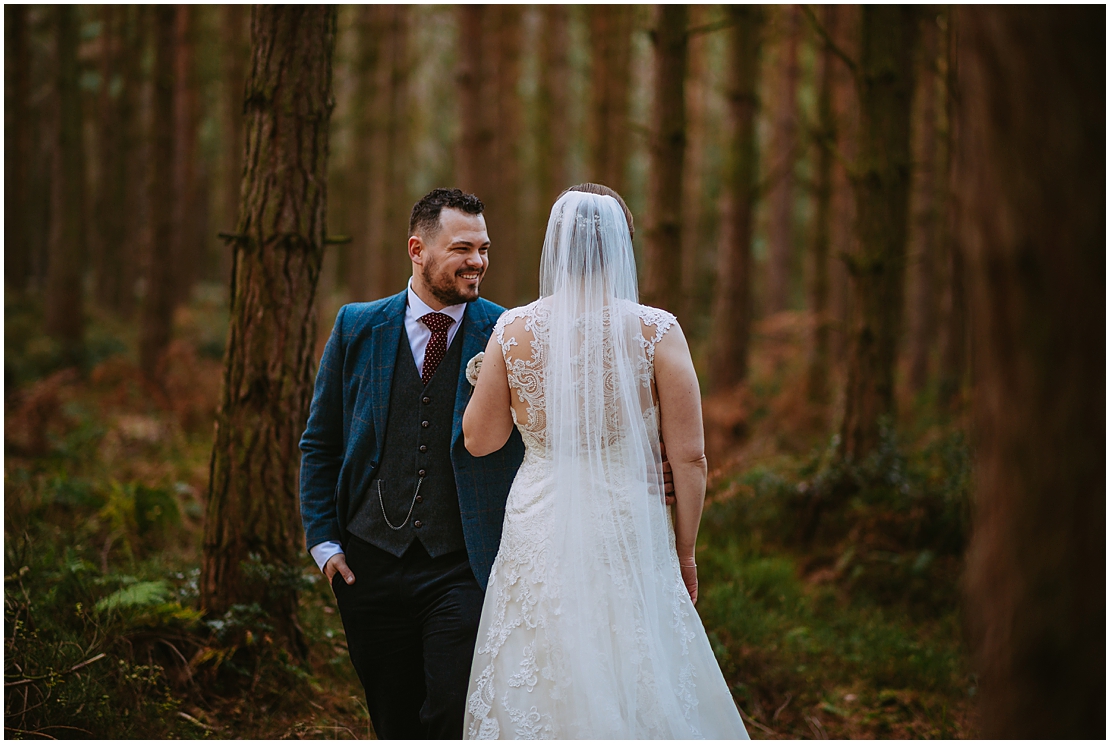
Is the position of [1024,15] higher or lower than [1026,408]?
higher

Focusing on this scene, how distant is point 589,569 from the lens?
3.01 m

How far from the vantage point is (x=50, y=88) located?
57.0ft

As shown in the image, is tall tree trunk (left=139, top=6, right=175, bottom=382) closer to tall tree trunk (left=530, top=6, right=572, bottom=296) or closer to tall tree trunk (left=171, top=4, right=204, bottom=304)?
tall tree trunk (left=171, top=4, right=204, bottom=304)

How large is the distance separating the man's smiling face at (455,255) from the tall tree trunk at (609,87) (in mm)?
11790

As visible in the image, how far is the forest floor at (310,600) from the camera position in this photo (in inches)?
157

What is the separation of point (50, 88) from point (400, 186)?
7430mm

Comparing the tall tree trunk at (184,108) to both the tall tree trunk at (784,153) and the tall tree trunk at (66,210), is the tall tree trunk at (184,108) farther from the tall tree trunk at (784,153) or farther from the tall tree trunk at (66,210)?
the tall tree trunk at (784,153)

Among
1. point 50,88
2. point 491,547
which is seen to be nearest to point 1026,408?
point 491,547

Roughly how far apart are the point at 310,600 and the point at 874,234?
5.46 m

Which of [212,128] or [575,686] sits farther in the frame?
[212,128]

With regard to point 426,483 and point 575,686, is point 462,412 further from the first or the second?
point 575,686

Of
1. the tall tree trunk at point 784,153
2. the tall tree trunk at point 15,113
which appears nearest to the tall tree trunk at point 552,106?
the tall tree trunk at point 784,153

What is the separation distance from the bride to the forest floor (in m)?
1.63

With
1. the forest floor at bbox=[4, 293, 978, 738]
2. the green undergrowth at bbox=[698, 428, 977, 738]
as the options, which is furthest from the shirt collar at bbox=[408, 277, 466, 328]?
the green undergrowth at bbox=[698, 428, 977, 738]
